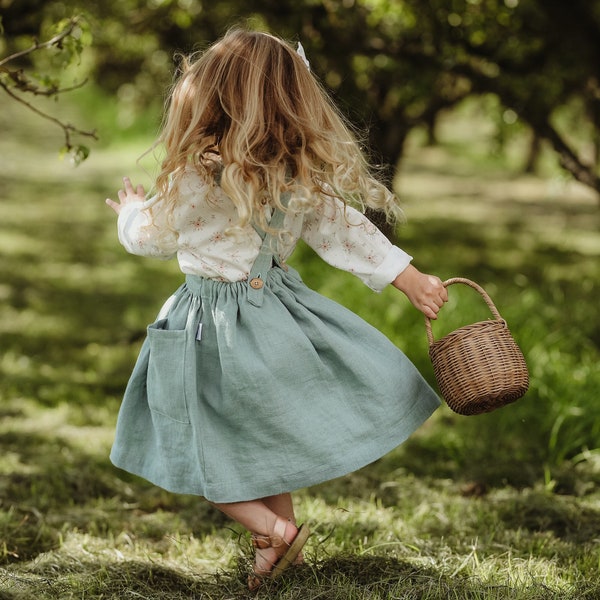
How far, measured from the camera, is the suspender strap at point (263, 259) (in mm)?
2670

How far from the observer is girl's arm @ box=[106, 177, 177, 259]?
Answer: 8.73 ft

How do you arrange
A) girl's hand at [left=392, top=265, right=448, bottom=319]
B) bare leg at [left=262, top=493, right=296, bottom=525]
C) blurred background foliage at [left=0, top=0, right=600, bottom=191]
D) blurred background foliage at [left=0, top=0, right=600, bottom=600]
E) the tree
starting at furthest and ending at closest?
blurred background foliage at [left=0, top=0, right=600, bottom=191]
the tree
blurred background foliage at [left=0, top=0, right=600, bottom=600]
bare leg at [left=262, top=493, right=296, bottom=525]
girl's hand at [left=392, top=265, right=448, bottom=319]

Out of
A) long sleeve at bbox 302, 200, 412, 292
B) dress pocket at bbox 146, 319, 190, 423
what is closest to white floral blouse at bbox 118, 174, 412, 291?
long sleeve at bbox 302, 200, 412, 292

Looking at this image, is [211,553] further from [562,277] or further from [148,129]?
[148,129]

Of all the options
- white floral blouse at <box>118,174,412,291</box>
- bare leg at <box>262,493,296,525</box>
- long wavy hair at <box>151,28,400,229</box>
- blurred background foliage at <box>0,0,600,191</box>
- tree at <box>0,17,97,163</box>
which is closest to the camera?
long wavy hair at <box>151,28,400,229</box>

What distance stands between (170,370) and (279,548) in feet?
2.12

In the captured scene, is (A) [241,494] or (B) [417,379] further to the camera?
(B) [417,379]

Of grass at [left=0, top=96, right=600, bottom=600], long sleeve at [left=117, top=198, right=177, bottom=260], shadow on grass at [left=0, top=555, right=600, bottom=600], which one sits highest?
long sleeve at [left=117, top=198, right=177, bottom=260]

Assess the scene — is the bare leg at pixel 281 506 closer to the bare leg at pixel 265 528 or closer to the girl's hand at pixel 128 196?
the bare leg at pixel 265 528

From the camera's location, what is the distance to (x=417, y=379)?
285 cm

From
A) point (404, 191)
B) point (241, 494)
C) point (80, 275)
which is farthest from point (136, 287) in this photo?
point (404, 191)

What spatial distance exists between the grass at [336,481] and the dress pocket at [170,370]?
58cm

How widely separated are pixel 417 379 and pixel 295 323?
0.47m

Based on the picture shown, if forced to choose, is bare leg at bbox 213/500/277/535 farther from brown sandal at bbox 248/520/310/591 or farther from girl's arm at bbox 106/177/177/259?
girl's arm at bbox 106/177/177/259
